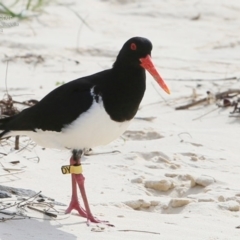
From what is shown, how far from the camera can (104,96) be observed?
5.70 metres

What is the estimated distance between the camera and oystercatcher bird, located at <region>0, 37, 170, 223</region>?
566 centimetres

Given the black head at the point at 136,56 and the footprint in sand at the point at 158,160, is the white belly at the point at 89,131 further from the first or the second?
the footprint in sand at the point at 158,160

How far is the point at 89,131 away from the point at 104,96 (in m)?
0.26

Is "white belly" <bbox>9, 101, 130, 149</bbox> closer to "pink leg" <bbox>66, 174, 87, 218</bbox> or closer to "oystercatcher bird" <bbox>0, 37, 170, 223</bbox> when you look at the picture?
"oystercatcher bird" <bbox>0, 37, 170, 223</bbox>

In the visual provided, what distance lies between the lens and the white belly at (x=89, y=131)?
5633mm

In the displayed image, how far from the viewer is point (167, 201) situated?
6008 mm

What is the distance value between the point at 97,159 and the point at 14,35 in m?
3.66

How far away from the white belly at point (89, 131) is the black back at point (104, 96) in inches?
1.4

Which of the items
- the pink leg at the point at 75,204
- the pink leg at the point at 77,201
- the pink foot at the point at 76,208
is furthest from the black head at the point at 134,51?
the pink foot at the point at 76,208

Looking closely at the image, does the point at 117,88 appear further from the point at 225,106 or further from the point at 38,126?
the point at 225,106

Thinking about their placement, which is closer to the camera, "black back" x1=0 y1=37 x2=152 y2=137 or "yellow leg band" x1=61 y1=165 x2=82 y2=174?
"black back" x1=0 y1=37 x2=152 y2=137

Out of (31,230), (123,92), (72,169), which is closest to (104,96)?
(123,92)

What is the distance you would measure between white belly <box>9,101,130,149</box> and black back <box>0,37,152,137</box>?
36mm

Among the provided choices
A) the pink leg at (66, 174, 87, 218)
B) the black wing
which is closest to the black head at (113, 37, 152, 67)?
the black wing
